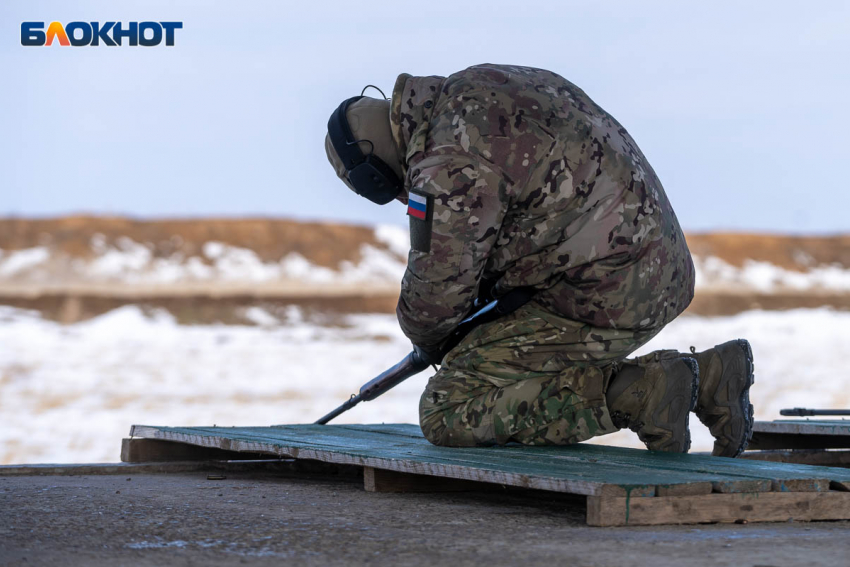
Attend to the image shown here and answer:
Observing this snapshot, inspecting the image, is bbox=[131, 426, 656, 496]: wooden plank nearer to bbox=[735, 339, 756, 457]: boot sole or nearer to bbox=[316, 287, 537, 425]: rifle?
bbox=[316, 287, 537, 425]: rifle

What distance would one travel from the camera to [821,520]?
2037 millimetres

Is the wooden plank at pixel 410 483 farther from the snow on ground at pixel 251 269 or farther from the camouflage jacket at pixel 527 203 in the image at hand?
the snow on ground at pixel 251 269

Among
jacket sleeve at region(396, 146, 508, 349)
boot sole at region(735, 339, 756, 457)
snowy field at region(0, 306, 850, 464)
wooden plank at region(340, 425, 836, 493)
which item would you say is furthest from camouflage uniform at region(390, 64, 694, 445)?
snowy field at region(0, 306, 850, 464)

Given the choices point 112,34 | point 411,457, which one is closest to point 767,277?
point 112,34

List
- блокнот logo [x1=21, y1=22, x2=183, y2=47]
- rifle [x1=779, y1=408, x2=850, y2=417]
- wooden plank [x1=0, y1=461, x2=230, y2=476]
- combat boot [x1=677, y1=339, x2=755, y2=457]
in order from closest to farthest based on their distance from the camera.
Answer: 1. combat boot [x1=677, y1=339, x2=755, y2=457]
2. wooden plank [x1=0, y1=461, x2=230, y2=476]
3. rifle [x1=779, y1=408, x2=850, y2=417]
4. блокнот logo [x1=21, y1=22, x2=183, y2=47]

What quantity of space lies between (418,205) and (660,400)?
2.36ft

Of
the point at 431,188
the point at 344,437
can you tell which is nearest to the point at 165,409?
the point at 344,437

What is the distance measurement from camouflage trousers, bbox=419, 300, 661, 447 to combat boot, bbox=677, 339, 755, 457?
23 centimetres

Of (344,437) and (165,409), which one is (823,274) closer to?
(165,409)

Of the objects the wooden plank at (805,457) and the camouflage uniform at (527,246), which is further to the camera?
the wooden plank at (805,457)

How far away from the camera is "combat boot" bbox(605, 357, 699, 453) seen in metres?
2.56

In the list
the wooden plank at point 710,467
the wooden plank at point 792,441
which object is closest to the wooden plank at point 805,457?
the wooden plank at point 792,441

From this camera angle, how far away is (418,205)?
101 inches

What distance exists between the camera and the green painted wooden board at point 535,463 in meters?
1.97
